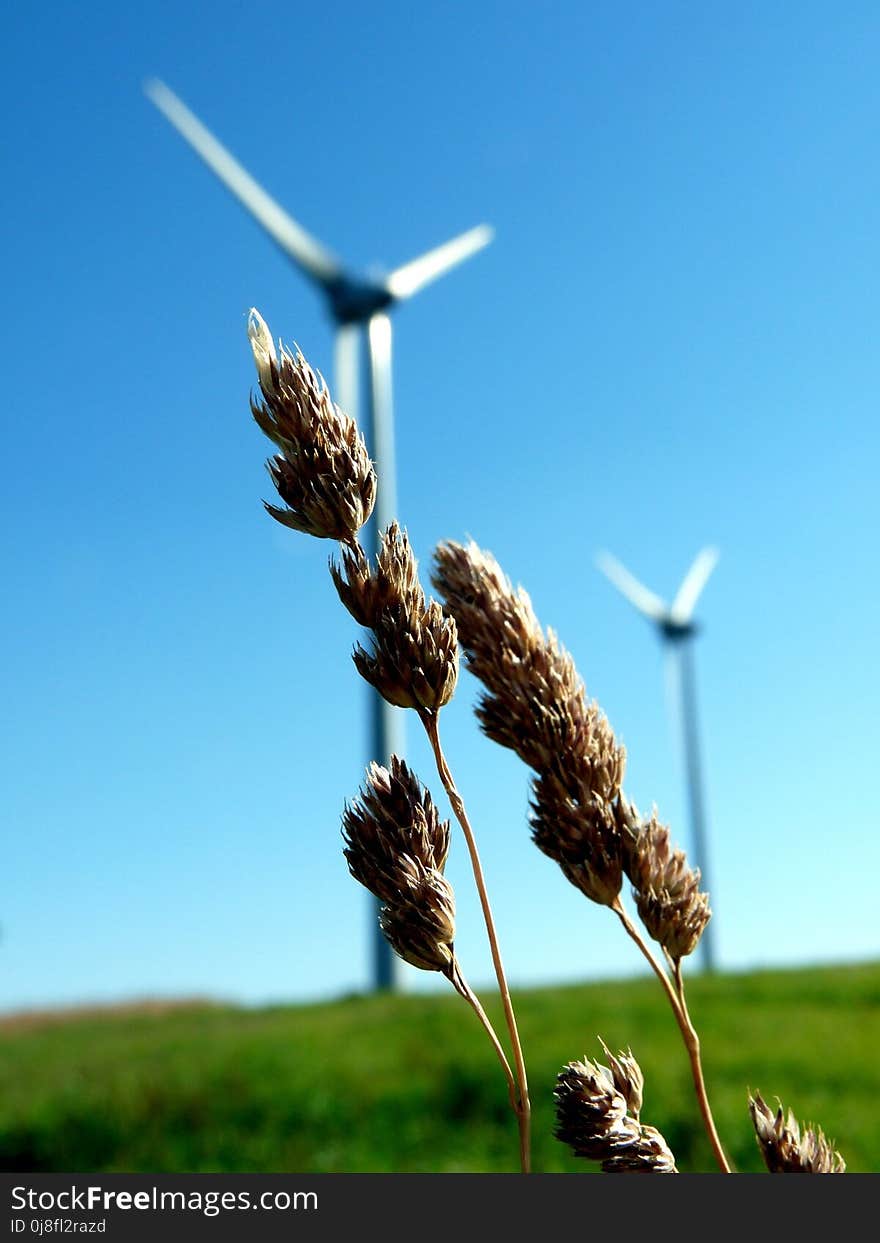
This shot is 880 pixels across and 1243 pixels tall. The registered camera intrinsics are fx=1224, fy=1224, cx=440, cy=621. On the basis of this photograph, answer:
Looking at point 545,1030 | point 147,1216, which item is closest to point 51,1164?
point 545,1030

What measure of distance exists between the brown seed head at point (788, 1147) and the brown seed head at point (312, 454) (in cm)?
73

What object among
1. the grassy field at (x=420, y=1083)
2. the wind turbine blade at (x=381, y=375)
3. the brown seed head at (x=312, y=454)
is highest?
the wind turbine blade at (x=381, y=375)

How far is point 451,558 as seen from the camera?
1.47 m

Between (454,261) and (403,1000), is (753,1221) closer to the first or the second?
(454,261)

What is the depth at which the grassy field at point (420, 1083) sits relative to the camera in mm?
16422

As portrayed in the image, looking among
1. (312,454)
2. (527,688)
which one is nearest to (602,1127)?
(527,688)

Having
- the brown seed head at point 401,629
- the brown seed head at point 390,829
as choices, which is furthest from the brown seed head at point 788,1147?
the brown seed head at point 401,629

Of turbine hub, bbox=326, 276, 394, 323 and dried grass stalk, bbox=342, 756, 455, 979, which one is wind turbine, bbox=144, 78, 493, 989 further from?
dried grass stalk, bbox=342, 756, 455, 979

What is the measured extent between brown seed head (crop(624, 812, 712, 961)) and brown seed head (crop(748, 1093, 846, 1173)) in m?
0.18

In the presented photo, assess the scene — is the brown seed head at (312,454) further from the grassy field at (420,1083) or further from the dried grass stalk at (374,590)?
the grassy field at (420,1083)

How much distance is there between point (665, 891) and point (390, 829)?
363mm

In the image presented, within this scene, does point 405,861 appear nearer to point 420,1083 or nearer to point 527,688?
point 527,688

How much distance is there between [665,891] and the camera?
136 centimetres

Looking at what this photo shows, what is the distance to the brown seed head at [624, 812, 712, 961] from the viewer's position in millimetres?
1346
